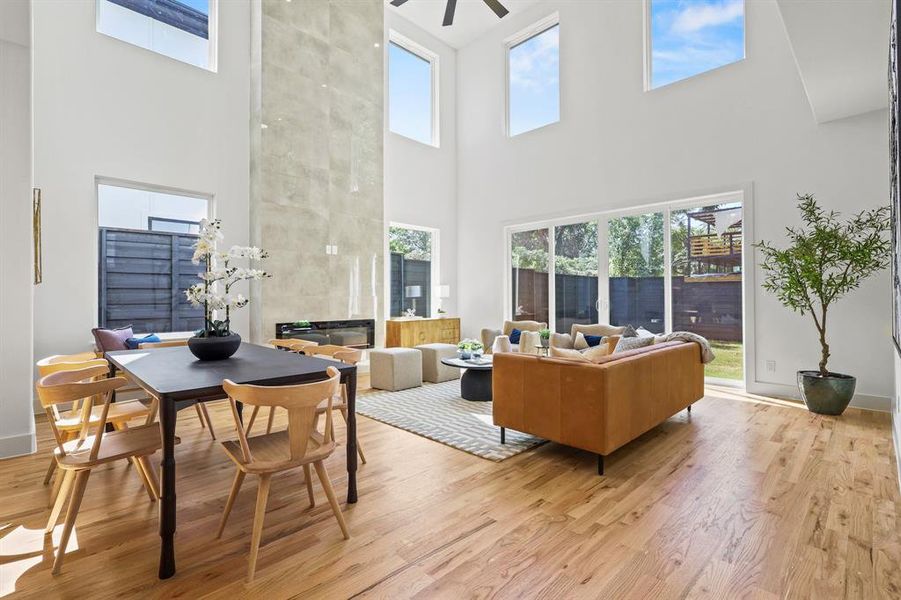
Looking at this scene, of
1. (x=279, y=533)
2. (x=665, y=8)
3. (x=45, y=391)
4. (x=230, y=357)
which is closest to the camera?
(x=45, y=391)

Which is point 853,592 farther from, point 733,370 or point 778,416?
point 733,370

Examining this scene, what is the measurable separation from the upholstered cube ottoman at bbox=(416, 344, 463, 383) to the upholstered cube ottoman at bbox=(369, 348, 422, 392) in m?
0.25

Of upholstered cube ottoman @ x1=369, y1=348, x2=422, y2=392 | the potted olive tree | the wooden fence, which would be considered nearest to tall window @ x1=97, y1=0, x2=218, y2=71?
the wooden fence

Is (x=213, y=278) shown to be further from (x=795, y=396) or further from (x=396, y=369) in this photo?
(x=795, y=396)

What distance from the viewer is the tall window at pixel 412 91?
7.57 meters

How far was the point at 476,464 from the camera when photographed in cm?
300

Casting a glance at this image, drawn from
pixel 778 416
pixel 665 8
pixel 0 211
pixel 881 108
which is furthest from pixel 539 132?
pixel 0 211

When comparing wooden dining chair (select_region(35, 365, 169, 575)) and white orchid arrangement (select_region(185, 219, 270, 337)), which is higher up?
white orchid arrangement (select_region(185, 219, 270, 337))

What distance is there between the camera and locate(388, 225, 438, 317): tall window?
24.6 feet

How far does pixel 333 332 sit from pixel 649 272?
14.7 ft

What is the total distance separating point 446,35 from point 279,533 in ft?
27.5

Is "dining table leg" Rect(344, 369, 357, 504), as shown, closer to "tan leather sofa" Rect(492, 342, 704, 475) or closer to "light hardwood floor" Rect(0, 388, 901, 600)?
"light hardwood floor" Rect(0, 388, 901, 600)

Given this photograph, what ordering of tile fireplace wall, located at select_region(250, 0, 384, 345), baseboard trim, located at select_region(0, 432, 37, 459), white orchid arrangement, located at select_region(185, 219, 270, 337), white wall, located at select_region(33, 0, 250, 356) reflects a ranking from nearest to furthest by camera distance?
1. white orchid arrangement, located at select_region(185, 219, 270, 337)
2. baseboard trim, located at select_region(0, 432, 37, 459)
3. white wall, located at select_region(33, 0, 250, 356)
4. tile fireplace wall, located at select_region(250, 0, 384, 345)

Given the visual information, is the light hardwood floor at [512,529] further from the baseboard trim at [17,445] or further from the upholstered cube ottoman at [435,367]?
the upholstered cube ottoman at [435,367]
